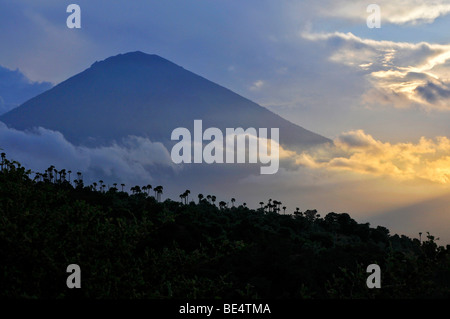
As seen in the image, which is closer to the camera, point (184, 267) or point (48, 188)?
point (184, 267)

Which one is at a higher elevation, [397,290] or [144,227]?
[144,227]

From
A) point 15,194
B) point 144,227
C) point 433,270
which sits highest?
point 15,194

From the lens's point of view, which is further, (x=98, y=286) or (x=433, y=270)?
(x=433, y=270)

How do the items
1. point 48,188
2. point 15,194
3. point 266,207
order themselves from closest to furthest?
point 15,194 → point 48,188 → point 266,207

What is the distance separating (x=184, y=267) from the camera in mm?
14414

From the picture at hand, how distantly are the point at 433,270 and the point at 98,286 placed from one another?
9079 mm

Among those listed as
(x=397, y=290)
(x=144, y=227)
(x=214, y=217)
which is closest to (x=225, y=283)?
(x=144, y=227)

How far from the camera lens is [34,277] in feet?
39.4

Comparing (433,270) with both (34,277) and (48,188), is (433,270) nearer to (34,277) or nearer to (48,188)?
(34,277)
